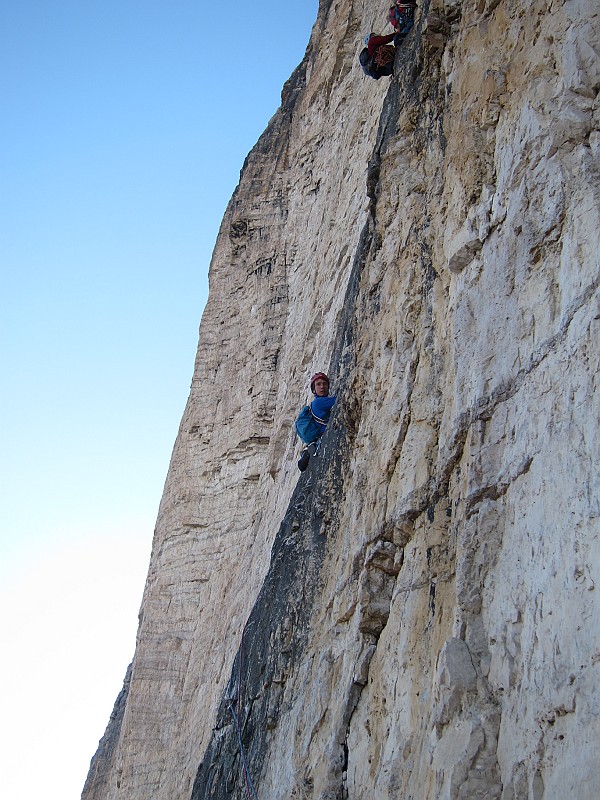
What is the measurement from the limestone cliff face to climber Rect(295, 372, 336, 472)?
29 cm

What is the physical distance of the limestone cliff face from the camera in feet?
13.4

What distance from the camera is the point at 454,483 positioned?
536cm

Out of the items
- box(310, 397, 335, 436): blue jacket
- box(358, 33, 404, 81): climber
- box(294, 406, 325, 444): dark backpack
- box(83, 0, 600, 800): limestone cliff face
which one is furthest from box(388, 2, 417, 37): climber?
box(294, 406, 325, 444): dark backpack

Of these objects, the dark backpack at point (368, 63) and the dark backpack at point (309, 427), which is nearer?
the dark backpack at point (309, 427)

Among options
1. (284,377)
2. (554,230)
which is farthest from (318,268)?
(554,230)

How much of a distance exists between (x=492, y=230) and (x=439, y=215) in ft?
4.00

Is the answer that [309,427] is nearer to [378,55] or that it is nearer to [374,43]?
[378,55]

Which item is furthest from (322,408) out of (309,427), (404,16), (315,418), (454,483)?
(404,16)

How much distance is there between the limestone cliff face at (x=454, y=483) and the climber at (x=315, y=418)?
0.94ft

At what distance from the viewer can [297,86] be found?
17.9 metres

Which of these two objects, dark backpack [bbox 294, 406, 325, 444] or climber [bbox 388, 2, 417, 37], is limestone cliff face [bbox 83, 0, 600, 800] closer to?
dark backpack [bbox 294, 406, 325, 444]

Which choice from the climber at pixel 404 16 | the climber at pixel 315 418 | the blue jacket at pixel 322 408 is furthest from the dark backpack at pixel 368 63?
the blue jacket at pixel 322 408

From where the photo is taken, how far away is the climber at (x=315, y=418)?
344 inches

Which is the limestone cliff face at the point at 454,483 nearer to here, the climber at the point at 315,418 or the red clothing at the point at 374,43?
the climber at the point at 315,418
